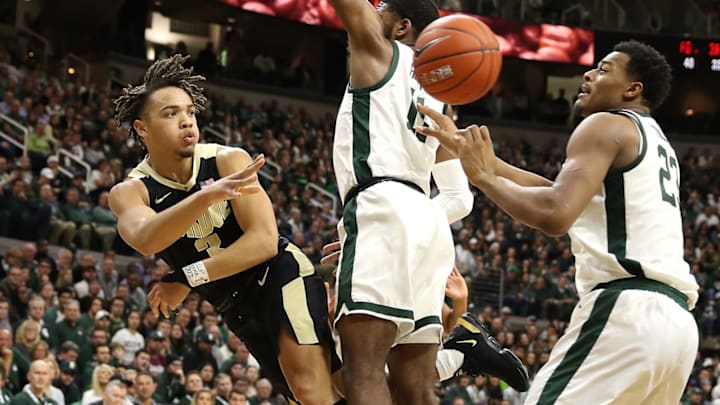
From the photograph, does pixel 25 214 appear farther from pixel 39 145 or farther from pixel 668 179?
pixel 668 179

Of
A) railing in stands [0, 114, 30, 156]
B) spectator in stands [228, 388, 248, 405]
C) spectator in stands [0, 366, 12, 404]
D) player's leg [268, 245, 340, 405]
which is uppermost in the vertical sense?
player's leg [268, 245, 340, 405]

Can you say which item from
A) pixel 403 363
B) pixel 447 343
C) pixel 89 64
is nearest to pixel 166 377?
pixel 447 343

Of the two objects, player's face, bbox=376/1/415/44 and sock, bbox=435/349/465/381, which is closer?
player's face, bbox=376/1/415/44

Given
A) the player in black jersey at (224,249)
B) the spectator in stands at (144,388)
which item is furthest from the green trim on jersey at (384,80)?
the spectator in stands at (144,388)

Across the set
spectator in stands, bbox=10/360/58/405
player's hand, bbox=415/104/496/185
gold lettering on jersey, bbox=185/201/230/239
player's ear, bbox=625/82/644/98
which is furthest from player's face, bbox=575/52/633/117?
spectator in stands, bbox=10/360/58/405

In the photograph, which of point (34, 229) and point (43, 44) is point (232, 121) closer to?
point (43, 44)

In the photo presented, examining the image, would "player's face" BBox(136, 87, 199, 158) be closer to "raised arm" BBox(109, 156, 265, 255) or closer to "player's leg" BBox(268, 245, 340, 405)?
"raised arm" BBox(109, 156, 265, 255)

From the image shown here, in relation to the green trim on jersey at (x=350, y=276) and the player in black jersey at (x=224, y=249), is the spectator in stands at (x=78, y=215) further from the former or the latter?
the green trim on jersey at (x=350, y=276)

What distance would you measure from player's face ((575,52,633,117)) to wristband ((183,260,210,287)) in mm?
1808

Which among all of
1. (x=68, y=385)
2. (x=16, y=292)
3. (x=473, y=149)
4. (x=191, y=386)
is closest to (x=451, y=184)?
(x=473, y=149)

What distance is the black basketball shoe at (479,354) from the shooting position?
19.4ft

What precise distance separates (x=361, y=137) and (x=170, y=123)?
3.49ft

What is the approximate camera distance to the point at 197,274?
4.99 m

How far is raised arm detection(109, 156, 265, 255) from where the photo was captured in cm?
464
